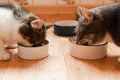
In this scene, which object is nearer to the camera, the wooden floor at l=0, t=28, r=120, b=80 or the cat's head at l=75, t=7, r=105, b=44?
the wooden floor at l=0, t=28, r=120, b=80

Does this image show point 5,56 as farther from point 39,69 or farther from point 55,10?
point 55,10

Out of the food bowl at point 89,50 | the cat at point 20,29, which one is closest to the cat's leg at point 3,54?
the cat at point 20,29

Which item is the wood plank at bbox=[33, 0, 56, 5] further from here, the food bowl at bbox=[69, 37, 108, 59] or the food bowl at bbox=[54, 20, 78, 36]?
the food bowl at bbox=[69, 37, 108, 59]

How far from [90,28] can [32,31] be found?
0.33 meters

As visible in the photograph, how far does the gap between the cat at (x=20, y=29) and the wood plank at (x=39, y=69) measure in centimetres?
10

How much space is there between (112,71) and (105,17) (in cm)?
32

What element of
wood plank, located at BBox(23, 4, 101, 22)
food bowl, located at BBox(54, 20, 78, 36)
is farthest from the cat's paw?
wood plank, located at BBox(23, 4, 101, 22)

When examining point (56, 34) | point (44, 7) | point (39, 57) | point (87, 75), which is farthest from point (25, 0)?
point (87, 75)

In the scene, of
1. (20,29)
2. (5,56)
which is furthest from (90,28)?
(5,56)

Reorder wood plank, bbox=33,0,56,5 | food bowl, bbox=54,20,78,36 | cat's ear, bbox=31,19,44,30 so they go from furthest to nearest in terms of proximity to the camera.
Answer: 1. wood plank, bbox=33,0,56,5
2. food bowl, bbox=54,20,78,36
3. cat's ear, bbox=31,19,44,30

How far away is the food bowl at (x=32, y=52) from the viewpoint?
64.4 inches

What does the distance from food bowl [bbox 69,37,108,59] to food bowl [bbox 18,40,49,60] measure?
0.56ft

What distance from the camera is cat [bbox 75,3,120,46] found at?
1.60 m

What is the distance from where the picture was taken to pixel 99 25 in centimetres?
160
